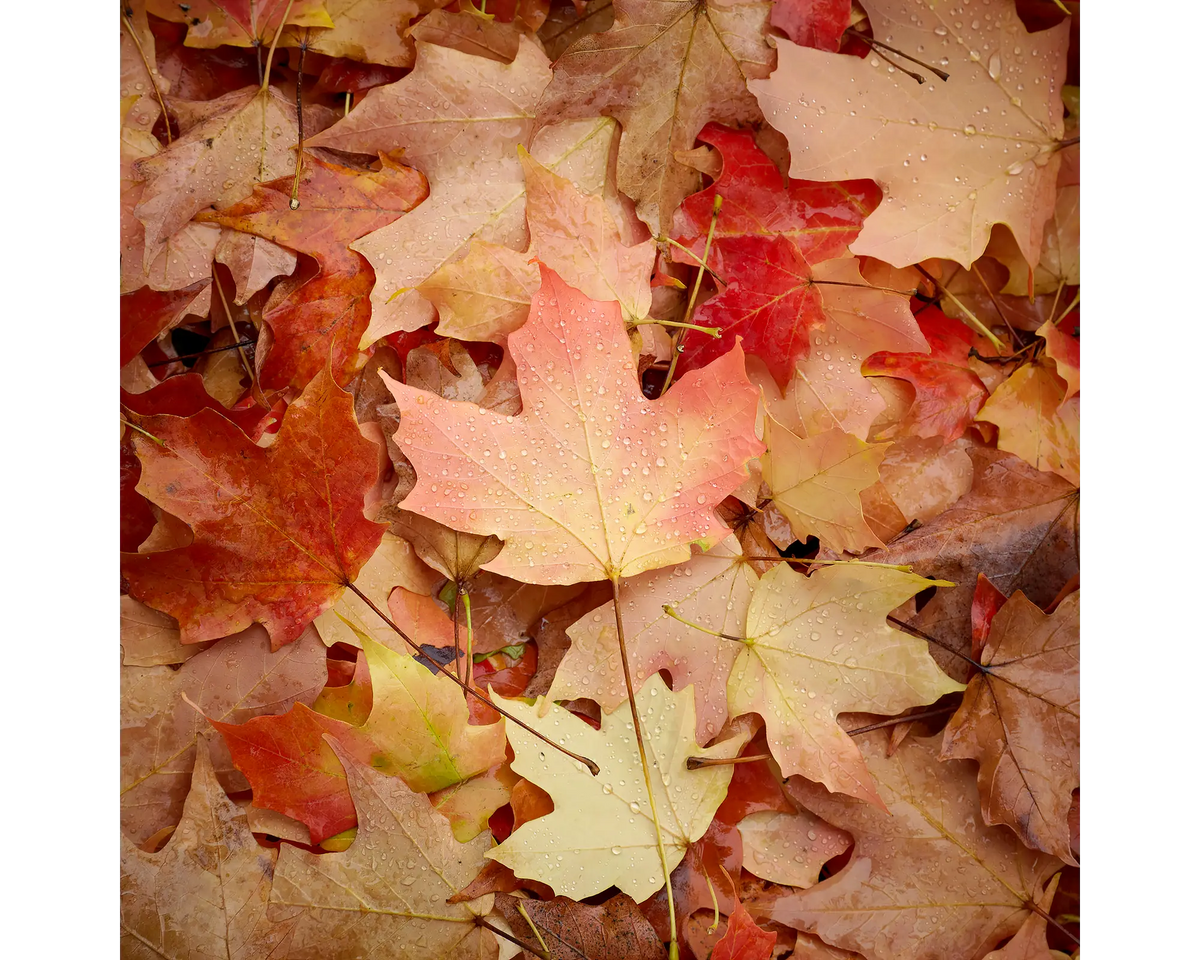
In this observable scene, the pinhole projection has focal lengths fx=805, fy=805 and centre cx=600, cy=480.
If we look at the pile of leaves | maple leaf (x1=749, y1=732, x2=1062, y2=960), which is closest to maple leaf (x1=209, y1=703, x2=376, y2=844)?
the pile of leaves

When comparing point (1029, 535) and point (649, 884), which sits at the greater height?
point (1029, 535)

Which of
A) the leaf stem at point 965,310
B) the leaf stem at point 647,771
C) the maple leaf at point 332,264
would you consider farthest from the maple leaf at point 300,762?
the leaf stem at point 965,310

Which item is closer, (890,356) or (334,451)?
(334,451)

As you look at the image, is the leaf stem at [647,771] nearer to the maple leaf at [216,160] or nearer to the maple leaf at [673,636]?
the maple leaf at [673,636]

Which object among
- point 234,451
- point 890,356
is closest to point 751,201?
point 890,356

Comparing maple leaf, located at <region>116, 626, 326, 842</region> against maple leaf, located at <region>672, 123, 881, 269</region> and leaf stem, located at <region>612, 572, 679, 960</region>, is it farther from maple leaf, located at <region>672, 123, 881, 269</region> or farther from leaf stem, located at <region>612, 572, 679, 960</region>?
maple leaf, located at <region>672, 123, 881, 269</region>

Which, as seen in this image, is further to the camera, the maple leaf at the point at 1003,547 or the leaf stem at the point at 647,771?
the maple leaf at the point at 1003,547

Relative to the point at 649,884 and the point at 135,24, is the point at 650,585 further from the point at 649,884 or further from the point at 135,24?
the point at 135,24
